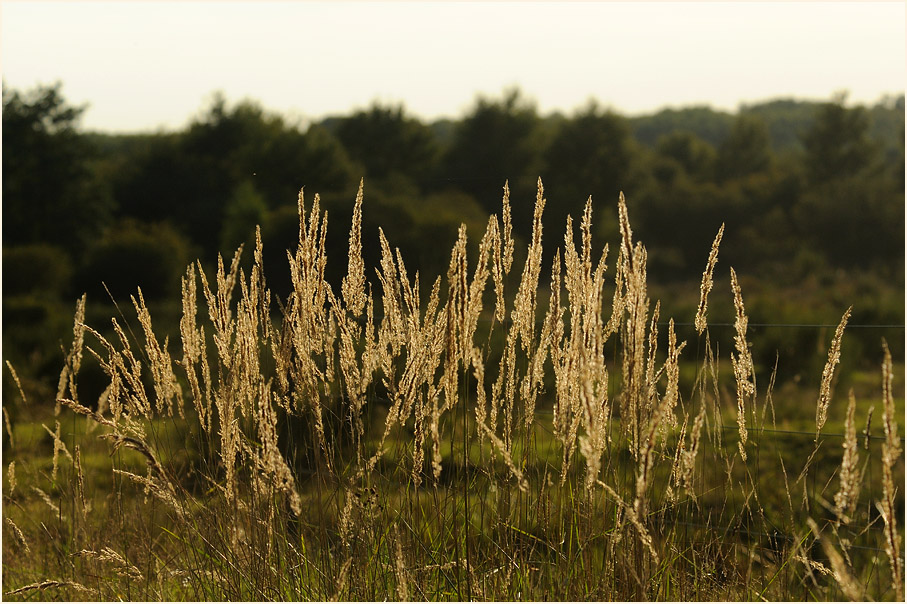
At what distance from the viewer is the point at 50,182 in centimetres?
1221

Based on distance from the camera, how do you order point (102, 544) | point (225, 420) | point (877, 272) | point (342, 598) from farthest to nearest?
point (877, 272)
point (102, 544)
point (342, 598)
point (225, 420)

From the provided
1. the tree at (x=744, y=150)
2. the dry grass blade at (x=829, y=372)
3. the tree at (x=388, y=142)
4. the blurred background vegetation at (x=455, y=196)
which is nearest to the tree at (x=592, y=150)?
the blurred background vegetation at (x=455, y=196)

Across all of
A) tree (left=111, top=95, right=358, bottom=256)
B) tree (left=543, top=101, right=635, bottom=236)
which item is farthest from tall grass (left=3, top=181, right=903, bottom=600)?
tree (left=543, top=101, right=635, bottom=236)

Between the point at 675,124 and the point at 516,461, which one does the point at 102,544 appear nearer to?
the point at 516,461

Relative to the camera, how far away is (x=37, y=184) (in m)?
12.1

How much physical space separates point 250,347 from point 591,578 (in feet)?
3.38

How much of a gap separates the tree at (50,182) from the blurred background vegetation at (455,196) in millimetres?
25

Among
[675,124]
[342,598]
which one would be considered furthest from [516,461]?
[675,124]

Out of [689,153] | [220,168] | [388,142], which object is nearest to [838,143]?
[689,153]

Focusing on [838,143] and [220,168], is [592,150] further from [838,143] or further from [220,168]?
[838,143]

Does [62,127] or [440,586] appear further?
[62,127]

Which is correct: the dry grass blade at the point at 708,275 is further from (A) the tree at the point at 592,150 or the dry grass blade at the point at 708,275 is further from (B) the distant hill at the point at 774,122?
(B) the distant hill at the point at 774,122

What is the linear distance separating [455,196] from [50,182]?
6.34 metres

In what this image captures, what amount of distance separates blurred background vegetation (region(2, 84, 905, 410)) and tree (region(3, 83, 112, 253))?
0.03 m
